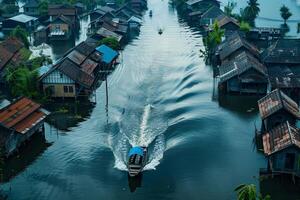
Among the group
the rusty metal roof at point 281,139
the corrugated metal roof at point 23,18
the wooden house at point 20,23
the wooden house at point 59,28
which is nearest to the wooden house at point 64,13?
the corrugated metal roof at point 23,18

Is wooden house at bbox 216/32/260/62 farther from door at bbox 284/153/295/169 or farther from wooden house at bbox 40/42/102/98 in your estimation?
door at bbox 284/153/295/169

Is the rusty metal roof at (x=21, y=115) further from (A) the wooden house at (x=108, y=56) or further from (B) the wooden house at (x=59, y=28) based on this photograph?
(B) the wooden house at (x=59, y=28)

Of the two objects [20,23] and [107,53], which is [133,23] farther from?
[107,53]

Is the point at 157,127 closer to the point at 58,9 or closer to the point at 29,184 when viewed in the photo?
the point at 29,184

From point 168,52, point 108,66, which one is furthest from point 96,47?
point 168,52

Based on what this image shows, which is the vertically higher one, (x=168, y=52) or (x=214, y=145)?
(x=168, y=52)

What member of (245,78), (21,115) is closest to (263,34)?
(245,78)

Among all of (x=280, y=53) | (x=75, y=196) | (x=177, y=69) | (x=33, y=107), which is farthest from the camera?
(x=177, y=69)

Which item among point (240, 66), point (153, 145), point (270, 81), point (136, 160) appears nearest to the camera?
point (136, 160)
